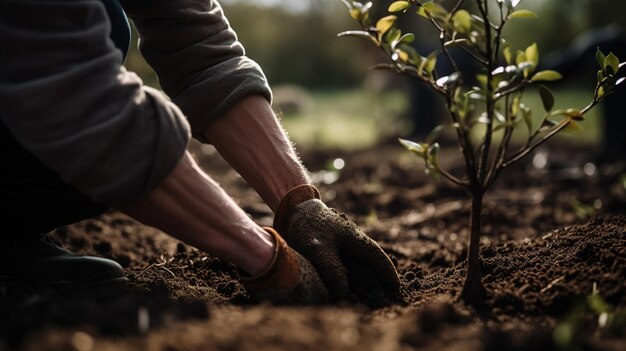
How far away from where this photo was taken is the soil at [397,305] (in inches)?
55.0

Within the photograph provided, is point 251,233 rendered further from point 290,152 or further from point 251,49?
point 251,49

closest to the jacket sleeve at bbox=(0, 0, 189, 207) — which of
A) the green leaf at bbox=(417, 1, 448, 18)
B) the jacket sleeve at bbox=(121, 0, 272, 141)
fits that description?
the jacket sleeve at bbox=(121, 0, 272, 141)

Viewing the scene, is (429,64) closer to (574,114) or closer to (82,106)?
(574,114)

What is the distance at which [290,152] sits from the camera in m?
2.34

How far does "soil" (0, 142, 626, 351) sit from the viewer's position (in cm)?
140

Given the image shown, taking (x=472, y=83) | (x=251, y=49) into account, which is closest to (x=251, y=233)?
(x=472, y=83)

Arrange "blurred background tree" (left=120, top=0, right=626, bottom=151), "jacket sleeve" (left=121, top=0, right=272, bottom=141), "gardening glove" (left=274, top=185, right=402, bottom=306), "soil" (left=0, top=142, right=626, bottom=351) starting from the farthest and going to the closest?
"blurred background tree" (left=120, top=0, right=626, bottom=151) → "jacket sleeve" (left=121, top=0, right=272, bottom=141) → "gardening glove" (left=274, top=185, right=402, bottom=306) → "soil" (left=0, top=142, right=626, bottom=351)

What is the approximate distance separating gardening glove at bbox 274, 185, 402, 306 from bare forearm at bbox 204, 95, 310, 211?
159 mm

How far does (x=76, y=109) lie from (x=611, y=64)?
5.18ft

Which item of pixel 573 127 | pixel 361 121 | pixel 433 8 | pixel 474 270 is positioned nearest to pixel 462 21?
pixel 433 8

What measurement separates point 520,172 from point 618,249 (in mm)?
3739

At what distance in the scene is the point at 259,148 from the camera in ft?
7.55

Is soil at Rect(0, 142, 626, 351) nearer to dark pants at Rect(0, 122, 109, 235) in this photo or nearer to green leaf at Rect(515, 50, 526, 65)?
dark pants at Rect(0, 122, 109, 235)

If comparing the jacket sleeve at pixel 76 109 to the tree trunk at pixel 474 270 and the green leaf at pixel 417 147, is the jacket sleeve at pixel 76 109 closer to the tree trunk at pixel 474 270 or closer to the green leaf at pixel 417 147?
the green leaf at pixel 417 147
